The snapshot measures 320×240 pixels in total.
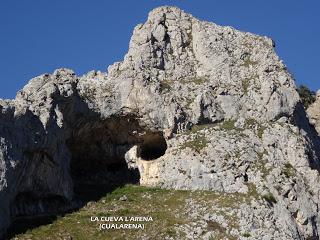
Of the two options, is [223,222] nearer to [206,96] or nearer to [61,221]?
[61,221]

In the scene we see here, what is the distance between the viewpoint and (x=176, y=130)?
61.9 meters

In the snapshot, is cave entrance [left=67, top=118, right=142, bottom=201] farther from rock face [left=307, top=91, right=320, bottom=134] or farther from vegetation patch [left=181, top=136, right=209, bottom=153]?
rock face [left=307, top=91, right=320, bottom=134]

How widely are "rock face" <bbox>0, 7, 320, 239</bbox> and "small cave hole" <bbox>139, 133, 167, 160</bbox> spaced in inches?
4.4

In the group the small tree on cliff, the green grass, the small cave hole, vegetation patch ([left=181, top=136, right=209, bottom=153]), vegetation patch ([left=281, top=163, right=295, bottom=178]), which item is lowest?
the green grass

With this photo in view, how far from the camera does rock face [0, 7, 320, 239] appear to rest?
5225 cm

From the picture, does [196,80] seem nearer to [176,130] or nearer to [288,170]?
[176,130]

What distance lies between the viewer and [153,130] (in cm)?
6175

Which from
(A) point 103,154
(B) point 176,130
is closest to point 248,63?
(B) point 176,130

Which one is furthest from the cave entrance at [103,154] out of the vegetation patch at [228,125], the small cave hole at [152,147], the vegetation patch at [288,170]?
the vegetation patch at [288,170]

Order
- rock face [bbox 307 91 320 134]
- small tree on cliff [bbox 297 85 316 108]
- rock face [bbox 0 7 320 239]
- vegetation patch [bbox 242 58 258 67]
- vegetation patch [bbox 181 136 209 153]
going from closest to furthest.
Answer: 1. rock face [bbox 0 7 320 239]
2. vegetation patch [bbox 181 136 209 153]
3. vegetation patch [bbox 242 58 258 67]
4. rock face [bbox 307 91 320 134]
5. small tree on cliff [bbox 297 85 316 108]

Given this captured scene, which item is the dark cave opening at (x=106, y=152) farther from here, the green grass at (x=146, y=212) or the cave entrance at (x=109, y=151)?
the green grass at (x=146, y=212)

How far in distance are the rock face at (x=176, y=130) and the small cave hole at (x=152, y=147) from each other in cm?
11

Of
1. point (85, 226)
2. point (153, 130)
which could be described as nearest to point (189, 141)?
point (153, 130)

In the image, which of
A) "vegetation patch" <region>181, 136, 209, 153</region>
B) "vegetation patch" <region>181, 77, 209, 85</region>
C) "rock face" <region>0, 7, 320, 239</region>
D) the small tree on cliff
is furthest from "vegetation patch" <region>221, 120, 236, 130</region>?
the small tree on cliff
